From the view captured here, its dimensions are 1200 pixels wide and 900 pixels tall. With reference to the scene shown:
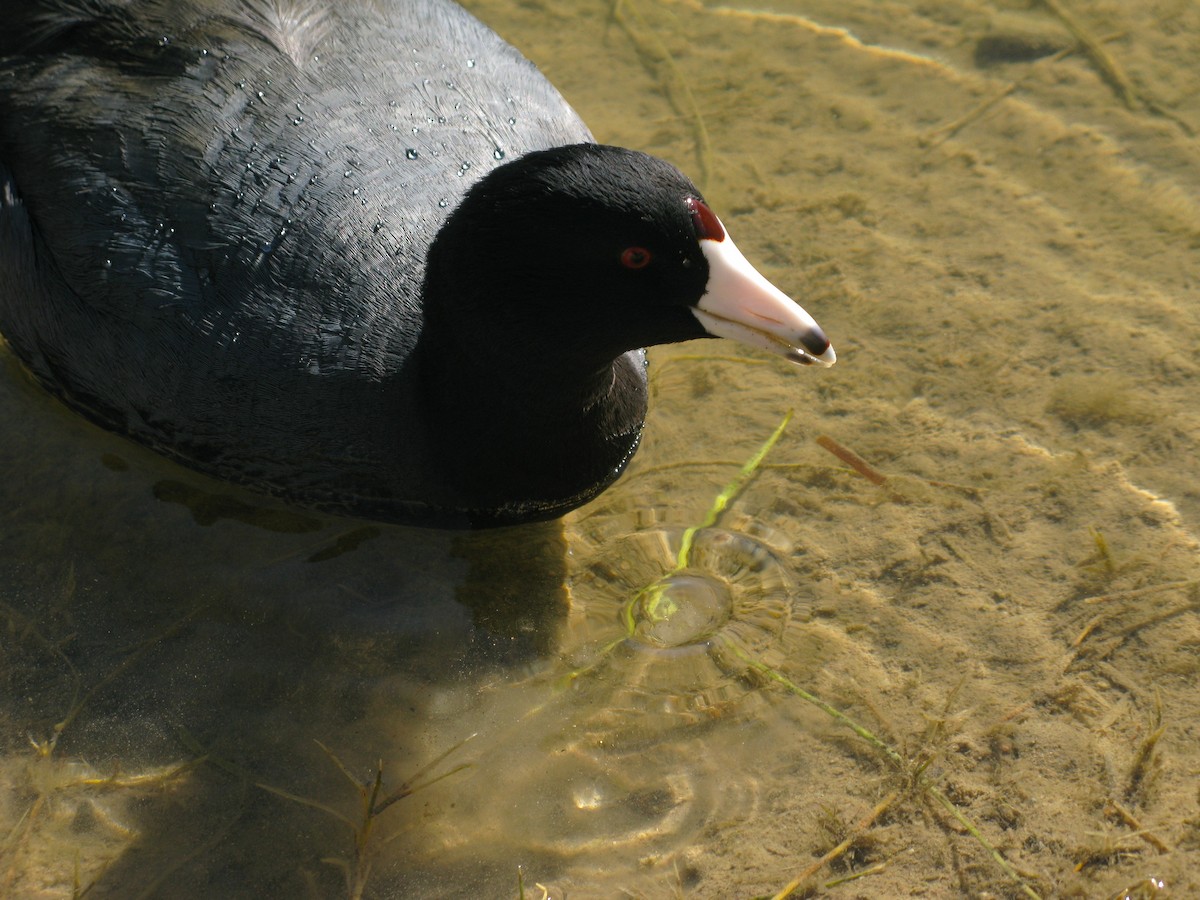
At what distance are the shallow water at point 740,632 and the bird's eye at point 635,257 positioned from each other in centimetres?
93

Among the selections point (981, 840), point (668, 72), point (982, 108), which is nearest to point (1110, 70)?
point (982, 108)

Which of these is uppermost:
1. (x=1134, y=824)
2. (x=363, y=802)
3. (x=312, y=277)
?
(x=312, y=277)

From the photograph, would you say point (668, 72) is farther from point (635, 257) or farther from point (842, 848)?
point (842, 848)

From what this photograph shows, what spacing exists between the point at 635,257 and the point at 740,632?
1016 mm

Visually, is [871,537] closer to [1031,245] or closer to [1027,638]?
[1027,638]

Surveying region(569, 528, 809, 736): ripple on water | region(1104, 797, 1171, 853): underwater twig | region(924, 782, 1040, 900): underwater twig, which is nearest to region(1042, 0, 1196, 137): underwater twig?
region(569, 528, 809, 736): ripple on water

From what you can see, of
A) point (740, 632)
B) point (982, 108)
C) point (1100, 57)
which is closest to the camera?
point (740, 632)

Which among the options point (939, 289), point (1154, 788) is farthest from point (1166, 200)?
point (1154, 788)

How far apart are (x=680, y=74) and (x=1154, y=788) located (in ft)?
10.8

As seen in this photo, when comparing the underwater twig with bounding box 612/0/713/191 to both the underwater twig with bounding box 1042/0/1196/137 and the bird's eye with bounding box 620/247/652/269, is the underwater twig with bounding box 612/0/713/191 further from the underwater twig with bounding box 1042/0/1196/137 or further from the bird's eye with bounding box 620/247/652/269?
the bird's eye with bounding box 620/247/652/269

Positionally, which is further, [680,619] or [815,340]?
[680,619]

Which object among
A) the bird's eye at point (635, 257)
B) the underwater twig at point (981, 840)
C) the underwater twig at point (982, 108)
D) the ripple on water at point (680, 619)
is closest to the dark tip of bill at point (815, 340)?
the bird's eye at point (635, 257)

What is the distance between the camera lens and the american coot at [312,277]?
2.87 metres

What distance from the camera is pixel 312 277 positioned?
301 centimetres
